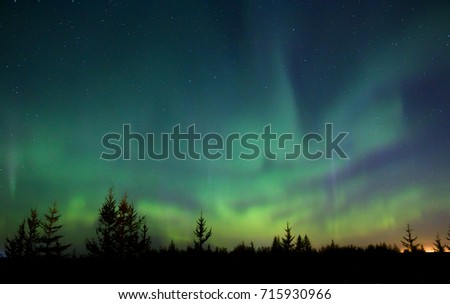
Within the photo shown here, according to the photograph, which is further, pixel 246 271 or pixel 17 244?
pixel 17 244

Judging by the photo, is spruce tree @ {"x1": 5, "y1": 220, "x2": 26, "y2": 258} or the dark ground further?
spruce tree @ {"x1": 5, "y1": 220, "x2": 26, "y2": 258}

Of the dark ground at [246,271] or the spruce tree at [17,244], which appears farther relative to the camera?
the spruce tree at [17,244]

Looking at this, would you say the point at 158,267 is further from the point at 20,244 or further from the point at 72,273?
the point at 20,244

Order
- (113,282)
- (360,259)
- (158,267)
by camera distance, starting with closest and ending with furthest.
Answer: (113,282) < (158,267) < (360,259)

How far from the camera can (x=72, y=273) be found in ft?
21.1

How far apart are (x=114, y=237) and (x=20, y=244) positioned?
17.2 meters

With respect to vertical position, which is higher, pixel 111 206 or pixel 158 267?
pixel 111 206
